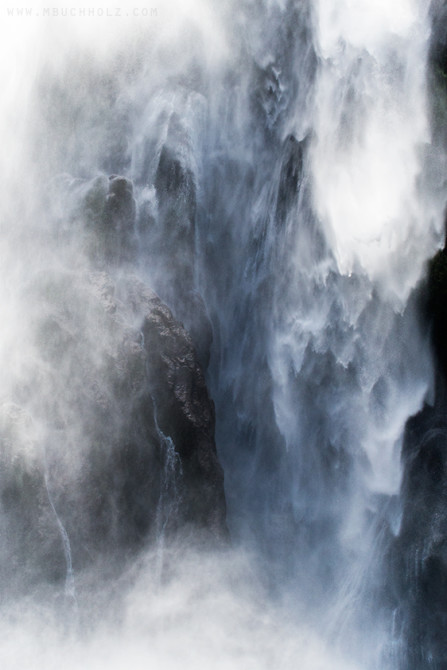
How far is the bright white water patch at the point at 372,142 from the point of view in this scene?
43.2ft

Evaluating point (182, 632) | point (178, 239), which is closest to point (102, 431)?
point (182, 632)

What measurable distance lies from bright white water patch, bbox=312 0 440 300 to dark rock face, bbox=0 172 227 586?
3624mm

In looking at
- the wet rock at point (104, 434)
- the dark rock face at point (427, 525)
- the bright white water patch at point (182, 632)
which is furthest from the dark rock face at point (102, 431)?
the dark rock face at point (427, 525)

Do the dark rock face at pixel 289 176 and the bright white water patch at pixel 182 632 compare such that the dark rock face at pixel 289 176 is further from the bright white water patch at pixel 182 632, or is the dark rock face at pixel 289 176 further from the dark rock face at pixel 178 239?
the bright white water patch at pixel 182 632

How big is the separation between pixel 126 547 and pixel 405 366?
19.0 feet

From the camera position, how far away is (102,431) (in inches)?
454

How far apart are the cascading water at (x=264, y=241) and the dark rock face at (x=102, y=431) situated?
0.09m


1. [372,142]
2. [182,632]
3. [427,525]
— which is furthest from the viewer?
[372,142]

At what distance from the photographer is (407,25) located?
44.9 feet

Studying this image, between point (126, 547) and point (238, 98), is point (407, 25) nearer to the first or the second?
point (238, 98)

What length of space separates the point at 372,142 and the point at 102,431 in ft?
22.5

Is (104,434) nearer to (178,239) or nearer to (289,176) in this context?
(178,239)

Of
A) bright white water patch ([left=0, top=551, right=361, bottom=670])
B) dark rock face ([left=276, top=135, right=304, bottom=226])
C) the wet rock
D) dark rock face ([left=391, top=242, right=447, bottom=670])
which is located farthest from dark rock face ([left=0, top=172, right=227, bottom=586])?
dark rock face ([left=391, top=242, right=447, bottom=670])

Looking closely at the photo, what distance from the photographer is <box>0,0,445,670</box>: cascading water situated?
12438 mm
